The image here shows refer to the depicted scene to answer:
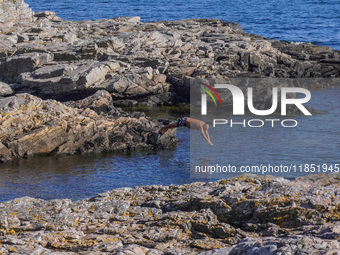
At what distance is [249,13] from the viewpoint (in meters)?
→ 130

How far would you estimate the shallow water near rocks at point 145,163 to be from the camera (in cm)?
2431

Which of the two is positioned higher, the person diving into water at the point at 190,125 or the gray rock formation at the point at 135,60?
the gray rock formation at the point at 135,60

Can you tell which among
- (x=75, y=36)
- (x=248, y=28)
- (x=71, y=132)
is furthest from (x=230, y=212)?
(x=248, y=28)

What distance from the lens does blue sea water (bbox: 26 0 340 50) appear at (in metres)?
95.8

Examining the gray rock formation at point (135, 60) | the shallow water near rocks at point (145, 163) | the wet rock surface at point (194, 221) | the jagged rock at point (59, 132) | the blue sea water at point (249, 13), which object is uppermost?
the blue sea water at point (249, 13)

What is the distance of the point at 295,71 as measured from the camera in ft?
176

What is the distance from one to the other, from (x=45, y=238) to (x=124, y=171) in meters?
15.6

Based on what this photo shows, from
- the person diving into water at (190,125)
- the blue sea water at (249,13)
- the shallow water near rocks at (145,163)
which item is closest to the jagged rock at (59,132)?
the person diving into water at (190,125)

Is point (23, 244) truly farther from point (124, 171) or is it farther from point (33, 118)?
point (33, 118)

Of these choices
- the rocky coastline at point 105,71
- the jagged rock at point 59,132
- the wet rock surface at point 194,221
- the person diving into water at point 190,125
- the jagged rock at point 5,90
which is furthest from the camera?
the jagged rock at point 5,90

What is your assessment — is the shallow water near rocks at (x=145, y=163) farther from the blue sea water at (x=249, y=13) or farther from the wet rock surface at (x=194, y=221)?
the blue sea water at (x=249, y=13)

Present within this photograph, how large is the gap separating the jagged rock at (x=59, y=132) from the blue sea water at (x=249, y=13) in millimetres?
53947
